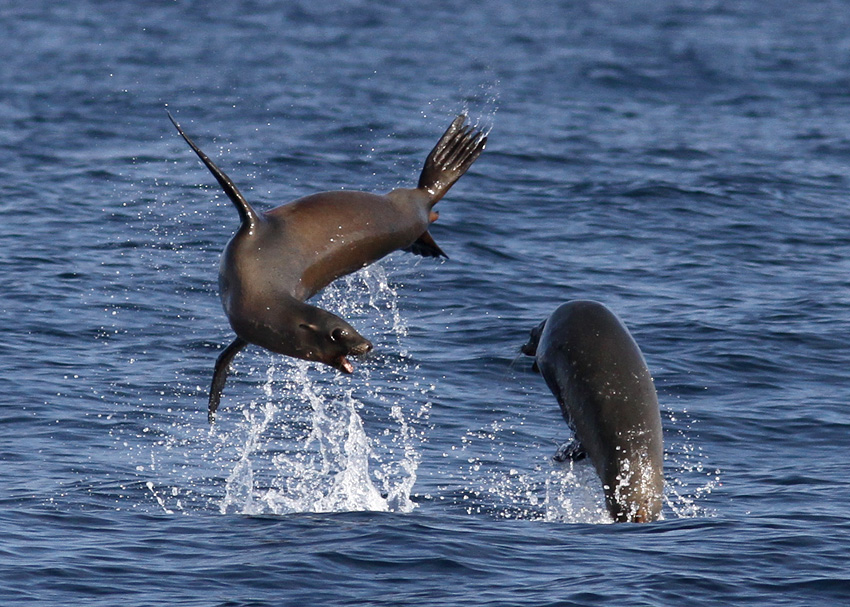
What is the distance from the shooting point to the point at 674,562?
9.10m

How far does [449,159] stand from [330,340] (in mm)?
3050

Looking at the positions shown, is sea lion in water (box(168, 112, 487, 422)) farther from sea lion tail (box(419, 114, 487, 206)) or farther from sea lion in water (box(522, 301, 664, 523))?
sea lion in water (box(522, 301, 664, 523))

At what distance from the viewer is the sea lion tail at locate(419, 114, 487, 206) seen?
10953mm

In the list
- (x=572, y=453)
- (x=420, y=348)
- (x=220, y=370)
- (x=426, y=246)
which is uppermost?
(x=426, y=246)

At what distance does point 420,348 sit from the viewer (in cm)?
1470

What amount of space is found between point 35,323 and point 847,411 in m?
8.14

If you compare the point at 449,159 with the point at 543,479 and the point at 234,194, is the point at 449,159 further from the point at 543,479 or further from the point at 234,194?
the point at 543,479

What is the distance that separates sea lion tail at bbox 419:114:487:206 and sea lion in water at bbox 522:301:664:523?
154cm

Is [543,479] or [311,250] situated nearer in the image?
[311,250]

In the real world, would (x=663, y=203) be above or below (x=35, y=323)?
above

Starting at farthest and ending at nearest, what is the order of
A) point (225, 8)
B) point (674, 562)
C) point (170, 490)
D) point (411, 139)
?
point (225, 8) → point (411, 139) → point (170, 490) → point (674, 562)

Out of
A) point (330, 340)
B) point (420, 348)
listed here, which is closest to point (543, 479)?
point (420, 348)

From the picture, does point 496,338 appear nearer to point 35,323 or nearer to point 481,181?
point 35,323

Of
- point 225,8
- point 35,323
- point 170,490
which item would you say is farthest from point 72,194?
point 225,8
